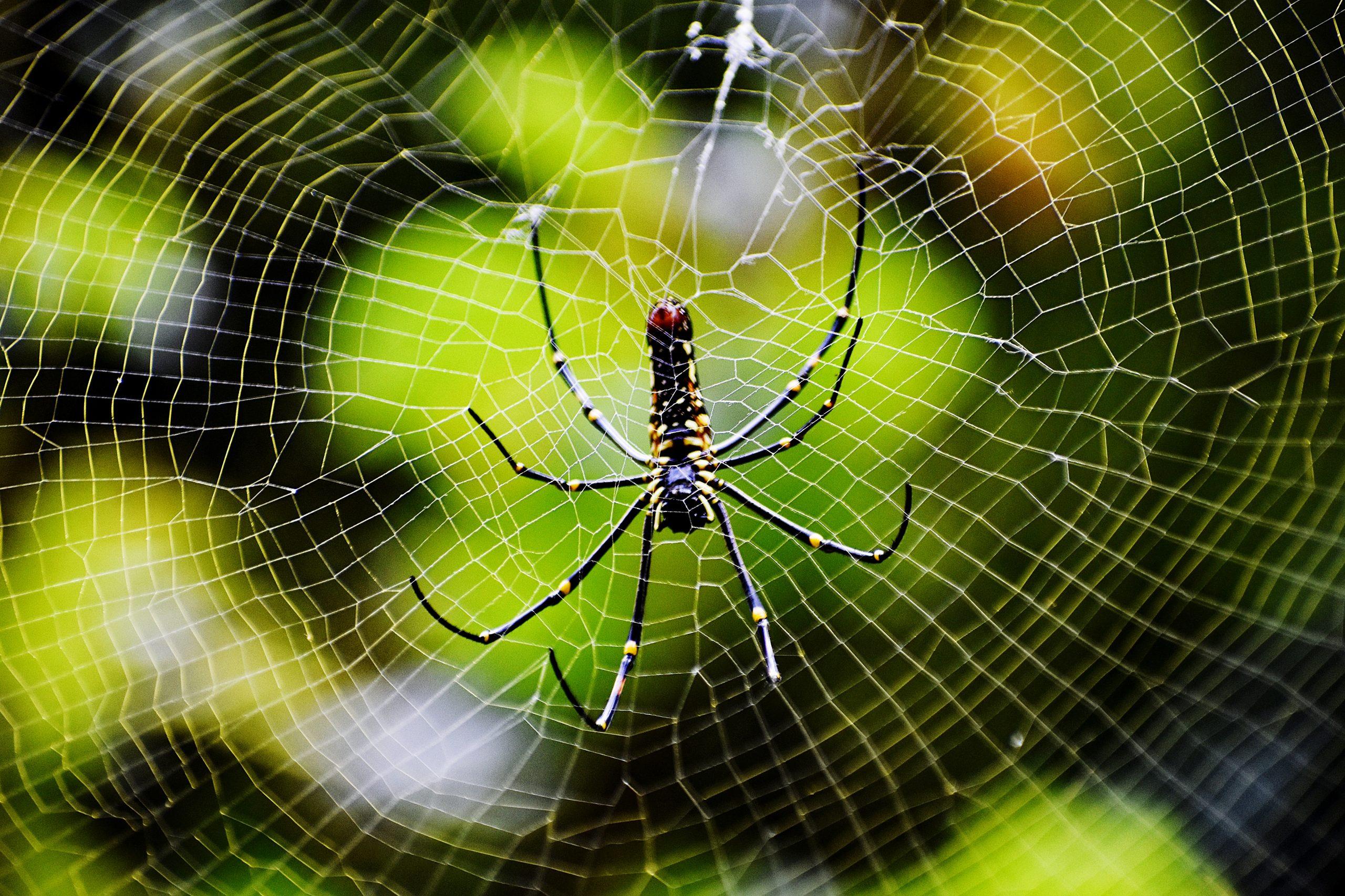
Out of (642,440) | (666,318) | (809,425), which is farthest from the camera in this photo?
(642,440)

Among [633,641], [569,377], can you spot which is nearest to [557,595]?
[633,641]

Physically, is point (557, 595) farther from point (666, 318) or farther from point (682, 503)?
point (666, 318)

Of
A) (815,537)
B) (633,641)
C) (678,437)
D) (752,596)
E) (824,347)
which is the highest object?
(824,347)

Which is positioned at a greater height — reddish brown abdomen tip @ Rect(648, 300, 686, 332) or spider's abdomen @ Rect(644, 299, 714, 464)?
reddish brown abdomen tip @ Rect(648, 300, 686, 332)

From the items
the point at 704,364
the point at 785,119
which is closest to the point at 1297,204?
the point at 785,119

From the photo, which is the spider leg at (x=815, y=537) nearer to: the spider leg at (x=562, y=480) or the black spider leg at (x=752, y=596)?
the black spider leg at (x=752, y=596)

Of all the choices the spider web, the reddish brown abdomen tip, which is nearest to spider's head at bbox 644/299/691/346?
the reddish brown abdomen tip

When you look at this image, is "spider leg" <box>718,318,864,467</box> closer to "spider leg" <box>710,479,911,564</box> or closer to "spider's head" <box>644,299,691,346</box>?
"spider leg" <box>710,479,911,564</box>

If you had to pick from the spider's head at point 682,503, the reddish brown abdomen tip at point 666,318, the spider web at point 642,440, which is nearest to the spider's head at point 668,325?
the reddish brown abdomen tip at point 666,318
